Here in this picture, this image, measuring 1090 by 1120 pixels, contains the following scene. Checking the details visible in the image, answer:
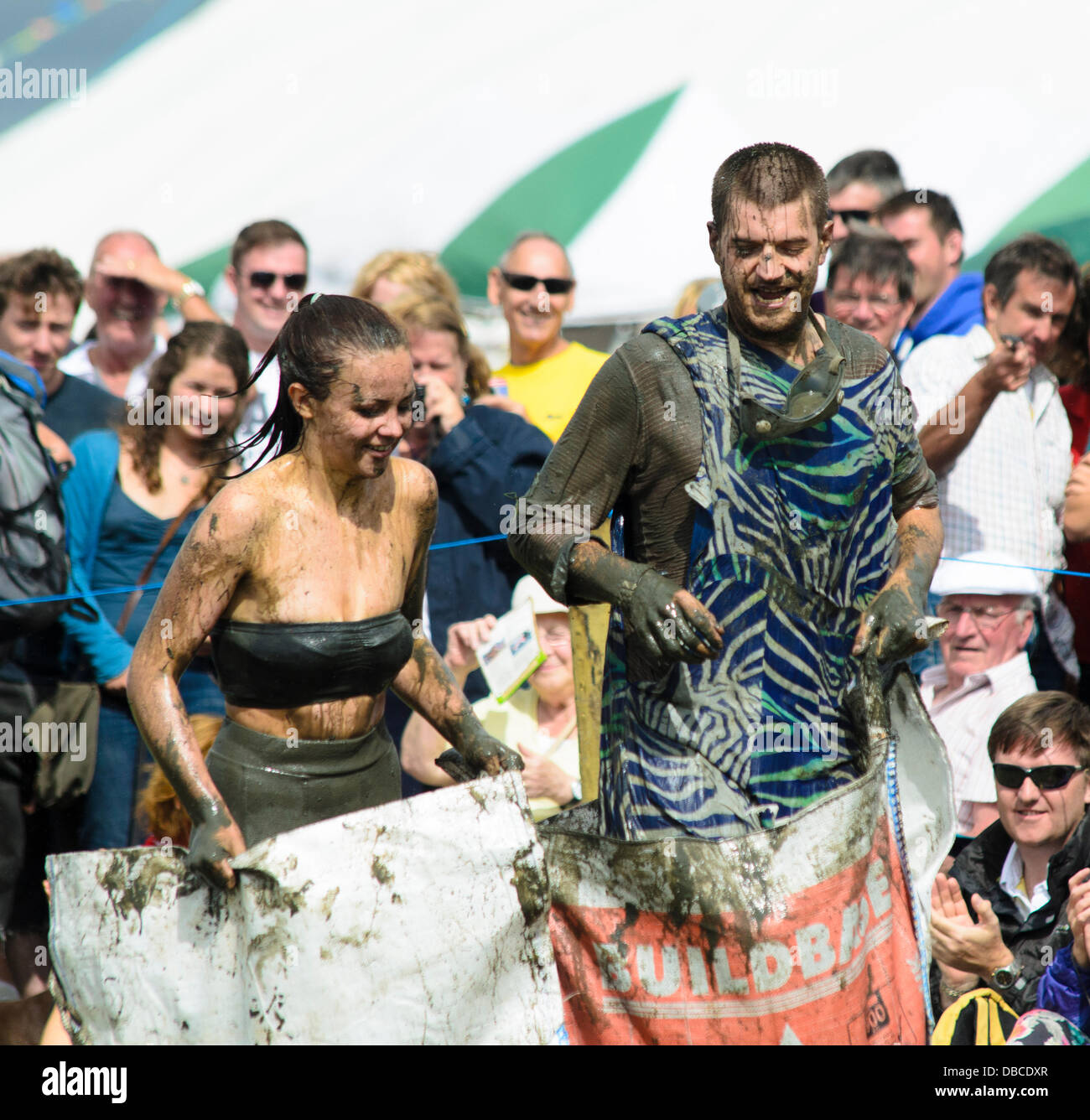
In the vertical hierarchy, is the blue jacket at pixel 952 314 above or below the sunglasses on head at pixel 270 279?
below

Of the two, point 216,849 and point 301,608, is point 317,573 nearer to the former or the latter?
point 301,608

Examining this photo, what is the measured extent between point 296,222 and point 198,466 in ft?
8.05

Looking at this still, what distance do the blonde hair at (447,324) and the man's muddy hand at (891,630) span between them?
2.54 meters

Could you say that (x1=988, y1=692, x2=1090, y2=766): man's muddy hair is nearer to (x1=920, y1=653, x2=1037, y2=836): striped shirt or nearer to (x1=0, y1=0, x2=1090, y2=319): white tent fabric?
(x1=920, y1=653, x2=1037, y2=836): striped shirt

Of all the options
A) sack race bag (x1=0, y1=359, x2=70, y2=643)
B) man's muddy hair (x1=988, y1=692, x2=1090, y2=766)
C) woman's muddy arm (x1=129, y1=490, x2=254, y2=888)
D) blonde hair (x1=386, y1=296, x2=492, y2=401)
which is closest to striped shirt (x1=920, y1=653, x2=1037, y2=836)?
man's muddy hair (x1=988, y1=692, x2=1090, y2=766)

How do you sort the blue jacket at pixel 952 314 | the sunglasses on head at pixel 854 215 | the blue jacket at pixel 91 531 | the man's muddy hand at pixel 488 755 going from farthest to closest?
the sunglasses on head at pixel 854 215 < the blue jacket at pixel 952 314 < the blue jacket at pixel 91 531 < the man's muddy hand at pixel 488 755

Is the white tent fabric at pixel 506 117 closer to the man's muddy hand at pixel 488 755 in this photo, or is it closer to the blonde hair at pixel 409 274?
the blonde hair at pixel 409 274

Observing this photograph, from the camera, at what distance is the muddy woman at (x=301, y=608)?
9.11 feet

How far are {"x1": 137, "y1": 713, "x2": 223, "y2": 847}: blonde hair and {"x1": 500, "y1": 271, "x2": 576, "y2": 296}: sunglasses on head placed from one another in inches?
83.8

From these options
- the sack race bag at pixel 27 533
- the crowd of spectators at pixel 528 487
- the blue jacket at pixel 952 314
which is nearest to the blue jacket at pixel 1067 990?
the crowd of spectators at pixel 528 487

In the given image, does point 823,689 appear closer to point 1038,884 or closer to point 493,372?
point 1038,884

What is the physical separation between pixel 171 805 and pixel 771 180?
93.1 inches

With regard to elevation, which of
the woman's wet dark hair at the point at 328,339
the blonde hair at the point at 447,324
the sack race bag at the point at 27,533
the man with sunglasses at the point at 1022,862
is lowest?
the man with sunglasses at the point at 1022,862

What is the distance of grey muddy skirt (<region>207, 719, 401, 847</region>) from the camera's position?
9.51ft
